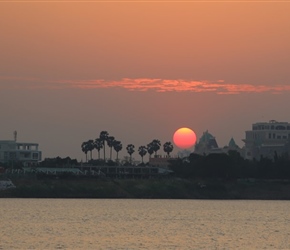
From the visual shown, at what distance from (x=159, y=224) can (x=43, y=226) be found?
1785cm

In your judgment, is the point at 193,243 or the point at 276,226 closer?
the point at 193,243

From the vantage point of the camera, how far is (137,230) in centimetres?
12200

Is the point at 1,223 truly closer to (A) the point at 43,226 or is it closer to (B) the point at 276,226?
(A) the point at 43,226

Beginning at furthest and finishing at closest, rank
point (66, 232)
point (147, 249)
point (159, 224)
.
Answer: point (159, 224), point (66, 232), point (147, 249)

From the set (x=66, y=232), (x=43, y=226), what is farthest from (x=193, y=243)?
(x=43, y=226)

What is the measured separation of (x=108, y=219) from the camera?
14762 centimetres

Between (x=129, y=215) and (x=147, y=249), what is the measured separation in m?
65.5

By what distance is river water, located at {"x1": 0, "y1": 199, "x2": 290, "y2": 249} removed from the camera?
335 feet

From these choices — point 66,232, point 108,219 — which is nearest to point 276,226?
point 108,219

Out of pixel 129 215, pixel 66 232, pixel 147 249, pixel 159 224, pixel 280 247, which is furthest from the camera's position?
pixel 129 215

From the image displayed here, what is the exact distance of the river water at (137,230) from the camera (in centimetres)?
10219

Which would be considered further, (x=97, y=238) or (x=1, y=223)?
(x=1, y=223)

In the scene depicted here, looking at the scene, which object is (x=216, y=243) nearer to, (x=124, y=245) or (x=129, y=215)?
(x=124, y=245)

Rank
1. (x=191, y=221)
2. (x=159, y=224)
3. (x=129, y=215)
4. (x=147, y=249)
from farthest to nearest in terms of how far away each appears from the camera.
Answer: (x=129, y=215)
(x=191, y=221)
(x=159, y=224)
(x=147, y=249)
